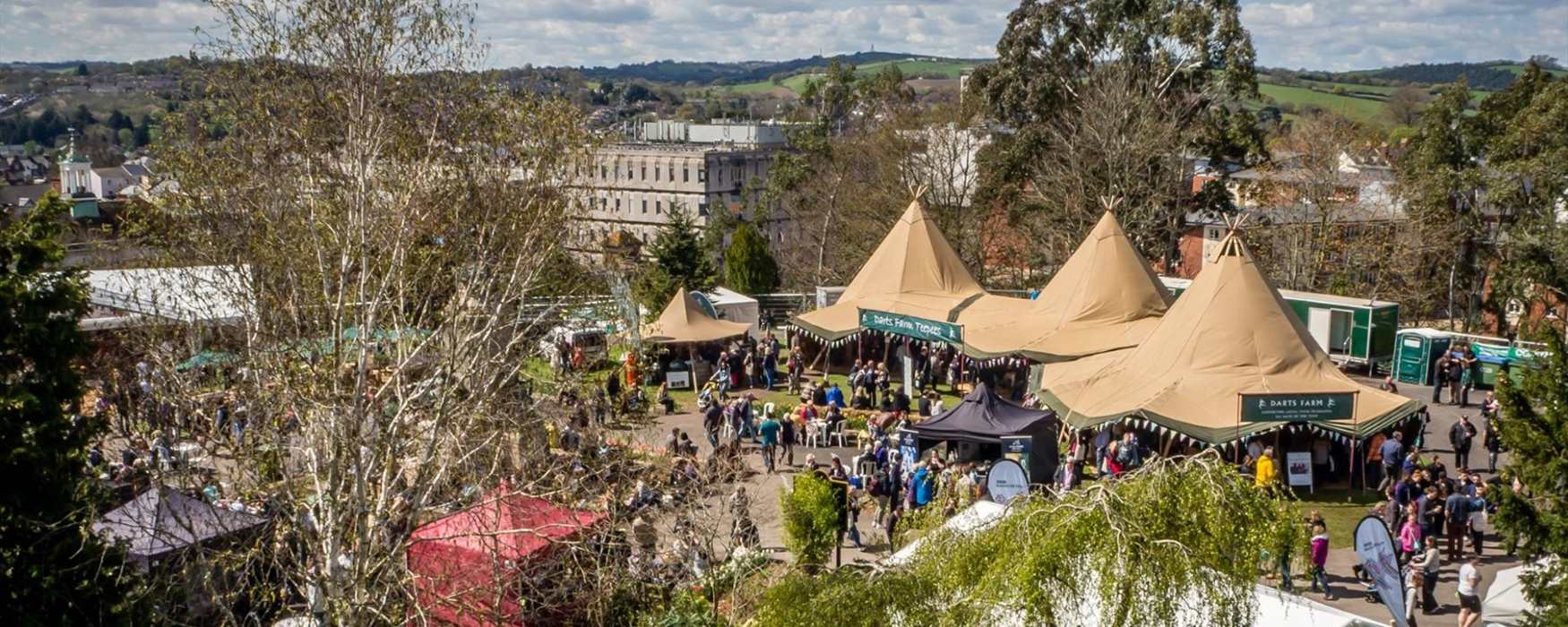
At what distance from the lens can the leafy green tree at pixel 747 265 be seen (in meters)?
45.8

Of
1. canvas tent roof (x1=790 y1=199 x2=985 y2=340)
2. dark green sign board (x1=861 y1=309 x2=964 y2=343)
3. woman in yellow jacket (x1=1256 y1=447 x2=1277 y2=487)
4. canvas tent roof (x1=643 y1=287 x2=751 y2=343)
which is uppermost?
canvas tent roof (x1=790 y1=199 x2=985 y2=340)

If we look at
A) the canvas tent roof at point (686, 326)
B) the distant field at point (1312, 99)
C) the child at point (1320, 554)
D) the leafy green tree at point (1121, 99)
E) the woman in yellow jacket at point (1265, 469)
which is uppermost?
the distant field at point (1312, 99)

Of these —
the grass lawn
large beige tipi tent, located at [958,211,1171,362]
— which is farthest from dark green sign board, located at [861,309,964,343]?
the grass lawn

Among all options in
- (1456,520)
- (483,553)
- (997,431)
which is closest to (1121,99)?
(997,431)

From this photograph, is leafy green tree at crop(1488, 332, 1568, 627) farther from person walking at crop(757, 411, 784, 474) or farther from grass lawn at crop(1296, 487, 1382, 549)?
person walking at crop(757, 411, 784, 474)

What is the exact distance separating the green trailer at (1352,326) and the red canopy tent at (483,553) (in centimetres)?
1988

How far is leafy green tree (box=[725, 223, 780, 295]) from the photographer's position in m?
45.8

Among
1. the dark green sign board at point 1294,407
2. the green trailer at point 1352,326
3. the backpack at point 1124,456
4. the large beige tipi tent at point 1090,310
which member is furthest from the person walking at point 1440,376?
the backpack at point 1124,456

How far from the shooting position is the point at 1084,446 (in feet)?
69.6

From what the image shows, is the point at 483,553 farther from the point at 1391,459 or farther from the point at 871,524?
the point at 1391,459

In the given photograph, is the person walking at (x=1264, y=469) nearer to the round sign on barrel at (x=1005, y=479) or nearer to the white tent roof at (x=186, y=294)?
the round sign on barrel at (x=1005, y=479)

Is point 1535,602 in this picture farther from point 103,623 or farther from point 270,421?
point 103,623

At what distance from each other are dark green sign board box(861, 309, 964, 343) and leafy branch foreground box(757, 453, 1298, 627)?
1746cm

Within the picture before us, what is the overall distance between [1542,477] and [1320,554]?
4.40m
